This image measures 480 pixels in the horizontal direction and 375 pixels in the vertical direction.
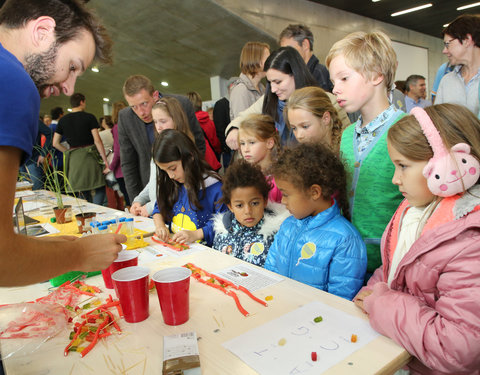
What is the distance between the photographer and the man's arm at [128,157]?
3316 mm

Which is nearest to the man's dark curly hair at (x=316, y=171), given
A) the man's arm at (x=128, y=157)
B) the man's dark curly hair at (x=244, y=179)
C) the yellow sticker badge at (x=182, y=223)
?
the man's dark curly hair at (x=244, y=179)

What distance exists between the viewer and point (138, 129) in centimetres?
326

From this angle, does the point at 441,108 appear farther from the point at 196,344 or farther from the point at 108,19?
the point at 108,19

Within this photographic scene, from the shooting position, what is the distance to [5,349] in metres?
0.85

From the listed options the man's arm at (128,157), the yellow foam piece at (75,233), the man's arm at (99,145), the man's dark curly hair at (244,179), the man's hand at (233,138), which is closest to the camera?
the yellow foam piece at (75,233)

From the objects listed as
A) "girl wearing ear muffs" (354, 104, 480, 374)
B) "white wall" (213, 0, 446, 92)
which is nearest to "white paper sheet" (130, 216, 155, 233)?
"girl wearing ear muffs" (354, 104, 480, 374)

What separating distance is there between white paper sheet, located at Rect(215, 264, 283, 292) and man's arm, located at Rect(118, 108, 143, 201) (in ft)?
7.92

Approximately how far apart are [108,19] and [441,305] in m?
8.94

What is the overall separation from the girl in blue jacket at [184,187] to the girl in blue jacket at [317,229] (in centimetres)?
70

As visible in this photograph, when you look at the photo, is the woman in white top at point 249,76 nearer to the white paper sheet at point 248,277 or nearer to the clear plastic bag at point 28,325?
the white paper sheet at point 248,277

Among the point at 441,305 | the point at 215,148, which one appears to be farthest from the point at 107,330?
the point at 215,148

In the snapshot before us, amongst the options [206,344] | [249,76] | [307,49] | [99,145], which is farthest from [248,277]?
[99,145]

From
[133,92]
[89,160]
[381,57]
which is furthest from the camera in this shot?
[89,160]

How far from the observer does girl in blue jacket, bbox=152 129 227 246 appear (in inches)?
85.2
